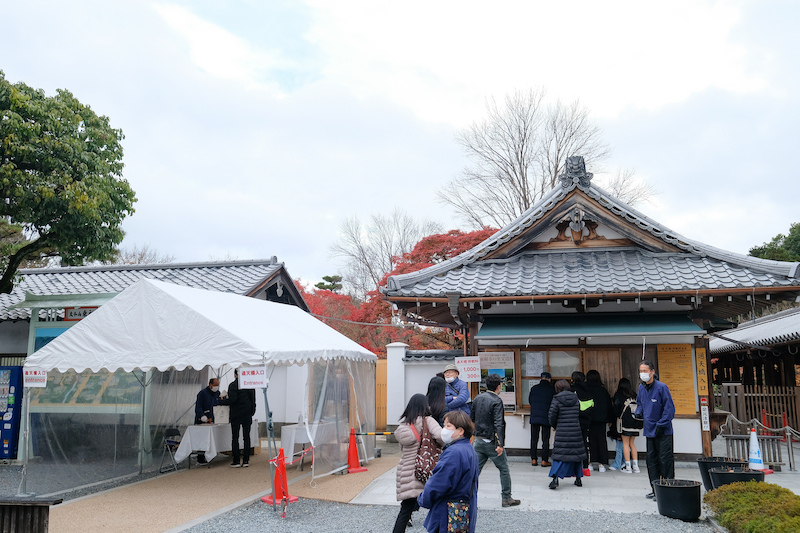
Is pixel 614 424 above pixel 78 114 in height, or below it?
below

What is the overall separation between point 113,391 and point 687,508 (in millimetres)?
8885

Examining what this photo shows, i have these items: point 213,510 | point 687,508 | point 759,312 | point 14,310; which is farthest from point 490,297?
point 759,312

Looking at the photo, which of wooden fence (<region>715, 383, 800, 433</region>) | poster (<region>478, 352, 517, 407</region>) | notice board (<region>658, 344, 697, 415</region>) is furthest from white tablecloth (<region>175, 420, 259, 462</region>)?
wooden fence (<region>715, 383, 800, 433</region>)

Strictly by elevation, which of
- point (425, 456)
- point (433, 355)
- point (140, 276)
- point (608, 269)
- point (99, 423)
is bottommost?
point (99, 423)

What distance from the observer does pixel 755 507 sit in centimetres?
586

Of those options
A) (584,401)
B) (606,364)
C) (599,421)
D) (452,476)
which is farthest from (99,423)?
(606,364)

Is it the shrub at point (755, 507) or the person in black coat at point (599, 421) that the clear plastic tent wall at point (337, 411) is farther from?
the shrub at point (755, 507)

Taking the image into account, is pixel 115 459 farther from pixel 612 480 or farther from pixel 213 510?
pixel 612 480

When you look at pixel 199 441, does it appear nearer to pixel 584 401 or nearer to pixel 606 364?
pixel 584 401

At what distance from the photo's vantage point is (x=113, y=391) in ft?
33.7

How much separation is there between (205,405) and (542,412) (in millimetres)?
6108

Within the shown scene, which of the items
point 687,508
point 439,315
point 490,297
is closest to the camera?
point 687,508

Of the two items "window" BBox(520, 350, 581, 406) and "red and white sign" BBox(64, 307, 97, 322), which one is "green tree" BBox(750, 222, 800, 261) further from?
"red and white sign" BBox(64, 307, 97, 322)

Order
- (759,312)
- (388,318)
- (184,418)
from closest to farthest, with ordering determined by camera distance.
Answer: (184,418), (388,318), (759,312)
